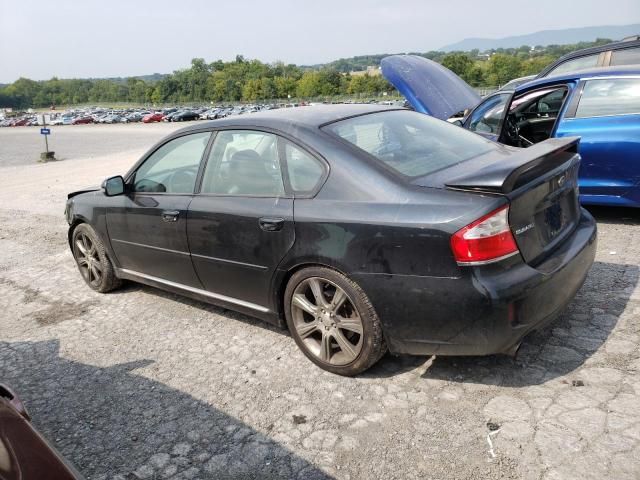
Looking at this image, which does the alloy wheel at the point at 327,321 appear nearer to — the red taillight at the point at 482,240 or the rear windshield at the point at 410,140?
the red taillight at the point at 482,240

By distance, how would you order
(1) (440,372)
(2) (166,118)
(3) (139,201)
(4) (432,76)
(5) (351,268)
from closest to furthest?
(5) (351,268) < (1) (440,372) < (3) (139,201) < (4) (432,76) < (2) (166,118)

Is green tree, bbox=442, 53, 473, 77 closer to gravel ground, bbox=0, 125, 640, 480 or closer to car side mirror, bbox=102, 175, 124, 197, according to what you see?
car side mirror, bbox=102, 175, 124, 197

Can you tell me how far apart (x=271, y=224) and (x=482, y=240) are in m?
1.28

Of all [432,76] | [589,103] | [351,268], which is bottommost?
[351,268]

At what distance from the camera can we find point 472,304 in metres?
2.74

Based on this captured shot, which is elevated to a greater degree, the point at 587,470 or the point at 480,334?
the point at 480,334

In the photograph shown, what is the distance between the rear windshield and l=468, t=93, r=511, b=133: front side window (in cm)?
378

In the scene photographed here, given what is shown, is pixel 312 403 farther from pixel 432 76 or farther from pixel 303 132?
pixel 432 76

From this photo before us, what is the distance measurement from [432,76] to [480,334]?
6.54 meters

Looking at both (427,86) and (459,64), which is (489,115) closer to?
(427,86)

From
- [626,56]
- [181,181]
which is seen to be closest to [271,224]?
[181,181]

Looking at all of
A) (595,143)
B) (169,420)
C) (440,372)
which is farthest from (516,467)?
(595,143)

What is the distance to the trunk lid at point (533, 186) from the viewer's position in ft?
9.25

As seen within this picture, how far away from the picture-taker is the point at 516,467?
2443 millimetres
